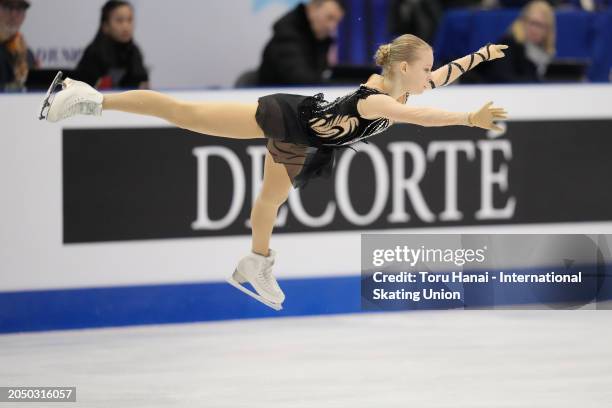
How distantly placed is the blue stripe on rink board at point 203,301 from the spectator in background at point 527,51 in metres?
1.21

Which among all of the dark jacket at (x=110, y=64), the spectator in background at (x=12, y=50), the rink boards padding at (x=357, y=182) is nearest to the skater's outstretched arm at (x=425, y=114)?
the rink boards padding at (x=357, y=182)

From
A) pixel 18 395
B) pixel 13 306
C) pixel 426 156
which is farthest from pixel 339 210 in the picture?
pixel 18 395

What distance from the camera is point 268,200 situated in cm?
595

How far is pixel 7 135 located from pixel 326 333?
204 cm

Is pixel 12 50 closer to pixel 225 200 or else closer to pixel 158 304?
pixel 225 200

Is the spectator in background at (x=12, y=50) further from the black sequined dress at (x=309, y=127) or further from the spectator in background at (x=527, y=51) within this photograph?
the spectator in background at (x=527, y=51)

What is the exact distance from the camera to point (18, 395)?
6.10m

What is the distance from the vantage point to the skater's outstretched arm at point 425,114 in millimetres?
5004

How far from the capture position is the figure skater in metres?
5.57

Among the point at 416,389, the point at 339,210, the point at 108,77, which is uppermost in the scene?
the point at 108,77

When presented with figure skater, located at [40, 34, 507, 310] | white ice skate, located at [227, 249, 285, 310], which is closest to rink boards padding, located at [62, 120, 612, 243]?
white ice skate, located at [227, 249, 285, 310]

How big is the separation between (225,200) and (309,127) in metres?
2.42

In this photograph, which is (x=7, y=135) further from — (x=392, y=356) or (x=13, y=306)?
(x=392, y=356)

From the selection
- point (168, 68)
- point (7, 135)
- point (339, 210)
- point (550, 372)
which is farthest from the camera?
point (168, 68)
